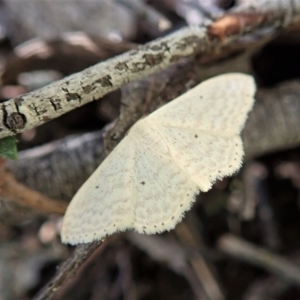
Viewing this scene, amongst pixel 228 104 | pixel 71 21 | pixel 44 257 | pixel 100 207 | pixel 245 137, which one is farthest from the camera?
pixel 71 21

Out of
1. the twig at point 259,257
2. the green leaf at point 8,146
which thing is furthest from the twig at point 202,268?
the green leaf at point 8,146

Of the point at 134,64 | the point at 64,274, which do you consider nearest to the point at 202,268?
the point at 64,274

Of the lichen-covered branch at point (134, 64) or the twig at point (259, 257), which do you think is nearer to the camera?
the lichen-covered branch at point (134, 64)

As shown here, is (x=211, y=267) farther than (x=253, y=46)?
Yes

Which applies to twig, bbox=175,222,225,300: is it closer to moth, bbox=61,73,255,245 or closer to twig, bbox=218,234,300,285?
twig, bbox=218,234,300,285

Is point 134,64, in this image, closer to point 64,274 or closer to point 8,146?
point 8,146

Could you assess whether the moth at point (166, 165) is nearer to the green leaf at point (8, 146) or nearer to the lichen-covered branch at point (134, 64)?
the lichen-covered branch at point (134, 64)

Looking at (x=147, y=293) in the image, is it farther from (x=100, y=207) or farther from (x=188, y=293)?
(x=100, y=207)

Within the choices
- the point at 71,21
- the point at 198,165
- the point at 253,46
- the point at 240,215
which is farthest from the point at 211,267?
the point at 71,21
